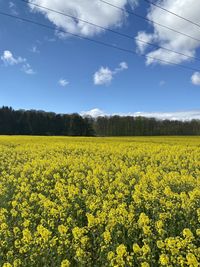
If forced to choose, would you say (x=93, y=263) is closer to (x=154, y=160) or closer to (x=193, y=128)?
(x=154, y=160)

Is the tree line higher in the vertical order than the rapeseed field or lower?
higher

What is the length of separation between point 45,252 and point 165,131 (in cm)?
11633

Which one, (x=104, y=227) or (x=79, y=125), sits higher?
(x=79, y=125)

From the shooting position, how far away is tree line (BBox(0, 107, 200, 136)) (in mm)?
102438

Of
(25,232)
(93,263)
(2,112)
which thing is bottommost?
(93,263)

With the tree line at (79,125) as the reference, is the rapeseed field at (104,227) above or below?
below

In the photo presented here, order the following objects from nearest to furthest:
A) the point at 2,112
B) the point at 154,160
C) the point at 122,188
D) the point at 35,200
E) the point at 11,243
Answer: the point at 11,243
the point at 35,200
the point at 122,188
the point at 154,160
the point at 2,112

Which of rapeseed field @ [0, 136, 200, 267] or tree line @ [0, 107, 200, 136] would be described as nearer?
rapeseed field @ [0, 136, 200, 267]

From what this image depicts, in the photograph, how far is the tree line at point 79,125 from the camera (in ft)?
336

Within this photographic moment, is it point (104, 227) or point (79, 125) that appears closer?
point (104, 227)

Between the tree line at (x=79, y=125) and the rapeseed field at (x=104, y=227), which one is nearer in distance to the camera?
the rapeseed field at (x=104, y=227)

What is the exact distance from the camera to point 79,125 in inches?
4063

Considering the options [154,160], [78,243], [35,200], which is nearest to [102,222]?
[78,243]

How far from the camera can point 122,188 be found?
433 inches
